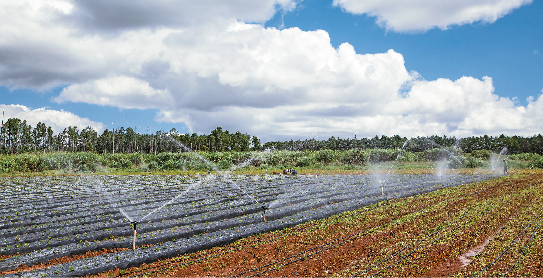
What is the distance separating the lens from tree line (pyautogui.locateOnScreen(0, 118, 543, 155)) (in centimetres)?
8578

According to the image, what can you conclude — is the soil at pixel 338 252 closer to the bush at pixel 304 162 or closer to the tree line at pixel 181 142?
the bush at pixel 304 162

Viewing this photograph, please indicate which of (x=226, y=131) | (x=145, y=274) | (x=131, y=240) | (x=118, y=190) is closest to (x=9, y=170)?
(x=118, y=190)

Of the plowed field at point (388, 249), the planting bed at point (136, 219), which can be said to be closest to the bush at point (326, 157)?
the planting bed at point (136, 219)

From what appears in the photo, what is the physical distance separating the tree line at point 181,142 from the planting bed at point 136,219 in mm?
62155

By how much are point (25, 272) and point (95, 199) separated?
1182 cm

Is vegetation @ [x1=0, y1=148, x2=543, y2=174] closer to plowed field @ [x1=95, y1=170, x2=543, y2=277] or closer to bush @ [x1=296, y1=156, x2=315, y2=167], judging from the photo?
bush @ [x1=296, y1=156, x2=315, y2=167]

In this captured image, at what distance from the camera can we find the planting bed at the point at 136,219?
9.56m

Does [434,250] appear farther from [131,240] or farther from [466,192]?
[466,192]

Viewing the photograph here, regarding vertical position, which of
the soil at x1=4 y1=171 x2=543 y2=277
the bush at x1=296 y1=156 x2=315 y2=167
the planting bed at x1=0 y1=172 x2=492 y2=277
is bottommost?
the soil at x1=4 y1=171 x2=543 y2=277

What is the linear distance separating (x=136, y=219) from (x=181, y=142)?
3391 inches

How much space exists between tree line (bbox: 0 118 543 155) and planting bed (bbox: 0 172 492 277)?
6215 centimetres

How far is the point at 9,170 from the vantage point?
37750 millimetres

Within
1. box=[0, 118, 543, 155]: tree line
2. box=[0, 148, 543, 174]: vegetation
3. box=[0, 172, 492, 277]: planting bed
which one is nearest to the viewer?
box=[0, 172, 492, 277]: planting bed

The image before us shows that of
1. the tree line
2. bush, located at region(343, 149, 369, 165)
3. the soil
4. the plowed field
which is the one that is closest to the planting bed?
the soil
